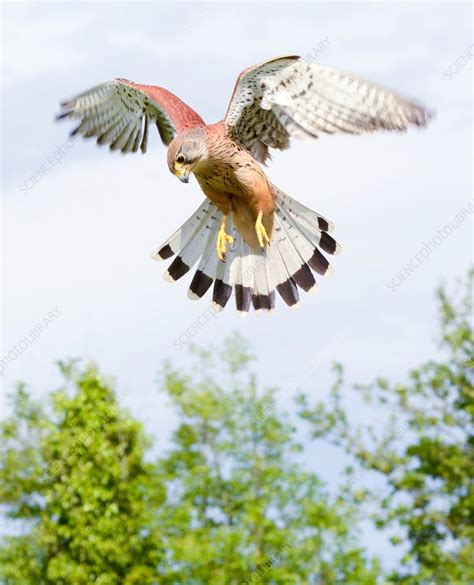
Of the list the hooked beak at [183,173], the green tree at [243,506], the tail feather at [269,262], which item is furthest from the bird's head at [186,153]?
the green tree at [243,506]

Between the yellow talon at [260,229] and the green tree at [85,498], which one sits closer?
the yellow talon at [260,229]

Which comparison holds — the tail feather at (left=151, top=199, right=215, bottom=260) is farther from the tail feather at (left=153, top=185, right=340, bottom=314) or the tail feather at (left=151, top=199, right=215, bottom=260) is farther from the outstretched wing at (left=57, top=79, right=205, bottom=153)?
the outstretched wing at (left=57, top=79, right=205, bottom=153)

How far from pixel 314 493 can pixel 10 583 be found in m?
5.81

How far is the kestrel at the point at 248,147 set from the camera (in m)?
6.89

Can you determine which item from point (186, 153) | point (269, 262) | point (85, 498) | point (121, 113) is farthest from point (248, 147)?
point (85, 498)

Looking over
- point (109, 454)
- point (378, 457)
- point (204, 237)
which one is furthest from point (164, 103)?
point (109, 454)

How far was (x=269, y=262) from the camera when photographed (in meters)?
8.42

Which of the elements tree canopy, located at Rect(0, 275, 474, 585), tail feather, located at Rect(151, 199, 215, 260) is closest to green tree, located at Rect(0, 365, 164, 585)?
tree canopy, located at Rect(0, 275, 474, 585)

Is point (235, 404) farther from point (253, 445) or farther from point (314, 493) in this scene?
point (314, 493)

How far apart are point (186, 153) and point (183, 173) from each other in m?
0.12

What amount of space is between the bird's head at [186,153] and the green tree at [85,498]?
44.5 ft

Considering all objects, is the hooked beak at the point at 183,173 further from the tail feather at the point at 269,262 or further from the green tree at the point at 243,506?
the green tree at the point at 243,506

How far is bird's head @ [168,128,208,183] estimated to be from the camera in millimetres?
7145

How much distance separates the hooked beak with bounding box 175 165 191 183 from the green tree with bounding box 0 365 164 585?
44.9ft
